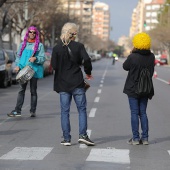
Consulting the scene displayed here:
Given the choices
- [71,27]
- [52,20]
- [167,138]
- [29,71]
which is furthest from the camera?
[52,20]

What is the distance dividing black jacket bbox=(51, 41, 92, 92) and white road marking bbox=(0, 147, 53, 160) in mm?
1029

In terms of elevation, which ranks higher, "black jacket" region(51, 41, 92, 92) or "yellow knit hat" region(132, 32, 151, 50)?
"yellow knit hat" region(132, 32, 151, 50)

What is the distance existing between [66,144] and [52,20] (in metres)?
65.3

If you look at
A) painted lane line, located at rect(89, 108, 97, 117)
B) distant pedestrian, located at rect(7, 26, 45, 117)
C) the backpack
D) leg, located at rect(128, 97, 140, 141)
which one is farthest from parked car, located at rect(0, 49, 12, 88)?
the backpack

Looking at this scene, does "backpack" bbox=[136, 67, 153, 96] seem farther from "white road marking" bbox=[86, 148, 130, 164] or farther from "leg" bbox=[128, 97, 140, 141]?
"white road marking" bbox=[86, 148, 130, 164]

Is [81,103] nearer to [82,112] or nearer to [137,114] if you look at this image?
[82,112]

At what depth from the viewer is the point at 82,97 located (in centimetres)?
870

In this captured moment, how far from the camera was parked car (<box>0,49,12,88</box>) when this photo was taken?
22.8 meters

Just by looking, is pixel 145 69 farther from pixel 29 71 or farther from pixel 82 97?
pixel 29 71

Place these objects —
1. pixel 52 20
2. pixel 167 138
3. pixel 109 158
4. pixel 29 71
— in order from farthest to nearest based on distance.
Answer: pixel 52 20 < pixel 29 71 < pixel 167 138 < pixel 109 158

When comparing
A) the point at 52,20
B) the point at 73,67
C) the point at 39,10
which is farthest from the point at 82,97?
the point at 52,20

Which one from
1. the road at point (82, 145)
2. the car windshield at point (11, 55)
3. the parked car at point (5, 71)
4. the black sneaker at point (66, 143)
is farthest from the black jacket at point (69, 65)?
the car windshield at point (11, 55)

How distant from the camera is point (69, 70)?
8672 mm

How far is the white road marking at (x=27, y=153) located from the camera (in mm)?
7570
